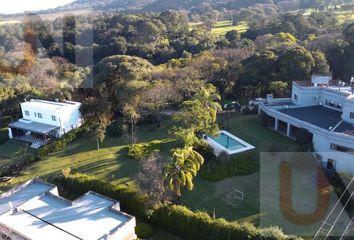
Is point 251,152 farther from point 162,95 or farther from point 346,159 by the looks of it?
point 162,95

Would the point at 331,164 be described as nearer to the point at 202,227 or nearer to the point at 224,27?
the point at 202,227

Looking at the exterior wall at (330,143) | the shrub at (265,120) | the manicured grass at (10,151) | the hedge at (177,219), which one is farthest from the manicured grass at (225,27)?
the hedge at (177,219)

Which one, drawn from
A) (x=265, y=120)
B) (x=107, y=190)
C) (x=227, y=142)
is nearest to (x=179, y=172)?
(x=107, y=190)

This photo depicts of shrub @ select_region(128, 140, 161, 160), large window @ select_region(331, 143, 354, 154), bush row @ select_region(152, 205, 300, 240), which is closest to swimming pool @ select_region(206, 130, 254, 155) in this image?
shrub @ select_region(128, 140, 161, 160)

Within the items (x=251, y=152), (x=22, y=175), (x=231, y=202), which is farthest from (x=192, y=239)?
(x=22, y=175)

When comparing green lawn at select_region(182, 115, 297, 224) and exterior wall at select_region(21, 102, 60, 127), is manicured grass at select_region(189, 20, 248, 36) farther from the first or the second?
green lawn at select_region(182, 115, 297, 224)

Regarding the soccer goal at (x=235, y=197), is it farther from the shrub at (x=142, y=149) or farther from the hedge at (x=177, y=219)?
the shrub at (x=142, y=149)
